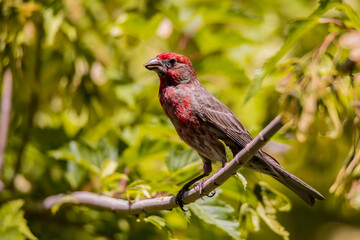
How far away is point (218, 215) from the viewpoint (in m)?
3.02

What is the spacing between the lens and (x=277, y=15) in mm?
5102

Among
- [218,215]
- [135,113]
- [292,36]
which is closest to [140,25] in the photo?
[135,113]

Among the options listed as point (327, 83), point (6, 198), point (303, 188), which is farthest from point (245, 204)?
point (6, 198)

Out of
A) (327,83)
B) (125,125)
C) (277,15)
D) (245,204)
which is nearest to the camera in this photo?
(327,83)

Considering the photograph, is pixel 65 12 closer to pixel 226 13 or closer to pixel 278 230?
pixel 226 13

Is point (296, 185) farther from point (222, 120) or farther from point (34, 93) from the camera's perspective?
point (34, 93)

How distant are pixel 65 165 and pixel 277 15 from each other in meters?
2.69

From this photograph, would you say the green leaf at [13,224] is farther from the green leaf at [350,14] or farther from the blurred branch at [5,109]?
the green leaf at [350,14]

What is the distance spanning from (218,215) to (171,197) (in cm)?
46

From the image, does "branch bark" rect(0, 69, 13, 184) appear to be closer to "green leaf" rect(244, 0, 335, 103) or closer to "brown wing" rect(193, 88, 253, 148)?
"brown wing" rect(193, 88, 253, 148)

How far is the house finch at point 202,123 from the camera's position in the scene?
3154 millimetres

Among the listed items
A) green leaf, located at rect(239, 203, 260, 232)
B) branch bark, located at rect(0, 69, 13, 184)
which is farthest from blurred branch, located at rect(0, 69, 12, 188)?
green leaf, located at rect(239, 203, 260, 232)

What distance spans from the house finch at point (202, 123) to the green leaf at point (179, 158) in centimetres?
8

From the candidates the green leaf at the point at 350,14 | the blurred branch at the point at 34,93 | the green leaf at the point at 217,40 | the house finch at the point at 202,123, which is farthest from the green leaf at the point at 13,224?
the green leaf at the point at 350,14
